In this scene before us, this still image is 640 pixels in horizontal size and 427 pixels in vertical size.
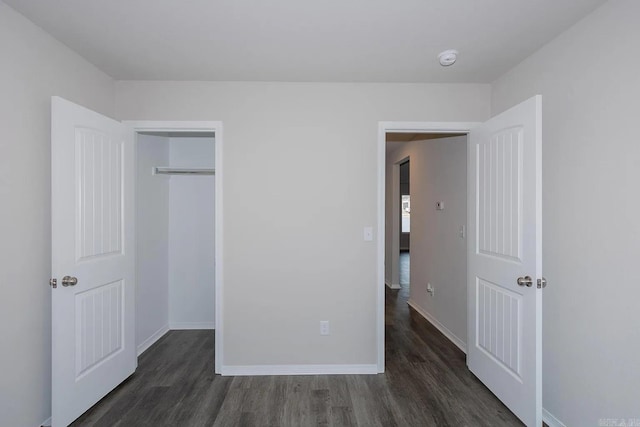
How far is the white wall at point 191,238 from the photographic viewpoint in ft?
12.7

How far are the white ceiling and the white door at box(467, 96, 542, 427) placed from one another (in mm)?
465

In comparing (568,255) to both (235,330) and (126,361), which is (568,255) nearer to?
(235,330)

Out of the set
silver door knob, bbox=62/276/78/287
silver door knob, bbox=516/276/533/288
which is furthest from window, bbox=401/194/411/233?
silver door knob, bbox=62/276/78/287

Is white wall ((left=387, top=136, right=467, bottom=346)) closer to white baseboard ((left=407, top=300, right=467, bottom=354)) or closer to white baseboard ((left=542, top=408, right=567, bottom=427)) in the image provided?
white baseboard ((left=407, top=300, right=467, bottom=354))

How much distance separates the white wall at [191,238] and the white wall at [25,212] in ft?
5.51

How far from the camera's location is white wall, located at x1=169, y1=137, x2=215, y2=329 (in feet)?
12.7

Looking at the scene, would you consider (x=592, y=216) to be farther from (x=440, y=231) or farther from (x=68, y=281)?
(x=68, y=281)

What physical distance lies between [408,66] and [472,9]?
0.72m

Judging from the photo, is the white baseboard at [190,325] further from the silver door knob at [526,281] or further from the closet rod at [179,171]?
the silver door knob at [526,281]

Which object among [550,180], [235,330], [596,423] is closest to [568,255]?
[550,180]

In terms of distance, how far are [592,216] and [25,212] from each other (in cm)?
322

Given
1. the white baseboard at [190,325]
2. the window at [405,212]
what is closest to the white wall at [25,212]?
the white baseboard at [190,325]

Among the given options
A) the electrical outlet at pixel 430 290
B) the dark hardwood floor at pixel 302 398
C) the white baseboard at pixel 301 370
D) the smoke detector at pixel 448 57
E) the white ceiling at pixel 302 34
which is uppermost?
the white ceiling at pixel 302 34

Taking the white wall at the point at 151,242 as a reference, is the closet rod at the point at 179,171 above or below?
above
